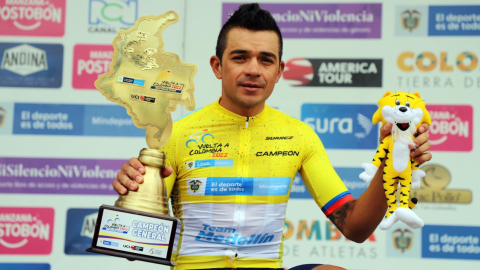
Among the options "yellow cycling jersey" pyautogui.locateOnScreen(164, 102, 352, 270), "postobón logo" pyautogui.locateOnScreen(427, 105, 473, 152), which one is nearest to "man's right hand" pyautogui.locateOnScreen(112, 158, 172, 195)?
"yellow cycling jersey" pyautogui.locateOnScreen(164, 102, 352, 270)

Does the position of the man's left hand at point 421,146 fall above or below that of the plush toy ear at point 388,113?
below

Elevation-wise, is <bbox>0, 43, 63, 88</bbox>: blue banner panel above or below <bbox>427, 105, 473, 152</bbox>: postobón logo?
above

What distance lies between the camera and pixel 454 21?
109 inches

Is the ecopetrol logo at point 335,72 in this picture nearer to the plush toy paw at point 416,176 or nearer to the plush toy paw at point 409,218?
the plush toy paw at point 416,176

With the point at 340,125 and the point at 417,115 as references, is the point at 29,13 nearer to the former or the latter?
the point at 340,125

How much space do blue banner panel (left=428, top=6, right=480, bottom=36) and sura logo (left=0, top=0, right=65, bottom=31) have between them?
7.09 feet

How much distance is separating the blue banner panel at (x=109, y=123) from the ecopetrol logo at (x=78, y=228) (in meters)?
0.46

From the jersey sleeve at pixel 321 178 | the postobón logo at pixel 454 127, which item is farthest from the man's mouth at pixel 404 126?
the postobón logo at pixel 454 127

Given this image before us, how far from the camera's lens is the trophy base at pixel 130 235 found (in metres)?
1.34

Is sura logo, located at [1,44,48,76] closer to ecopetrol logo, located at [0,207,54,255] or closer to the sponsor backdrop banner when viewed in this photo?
the sponsor backdrop banner

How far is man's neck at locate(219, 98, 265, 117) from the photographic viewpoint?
1696 millimetres

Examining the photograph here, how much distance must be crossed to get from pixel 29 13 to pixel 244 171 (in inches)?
78.1

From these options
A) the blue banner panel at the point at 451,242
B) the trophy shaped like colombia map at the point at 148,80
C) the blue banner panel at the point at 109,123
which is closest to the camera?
the trophy shaped like colombia map at the point at 148,80

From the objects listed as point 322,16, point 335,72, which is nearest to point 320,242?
point 335,72
